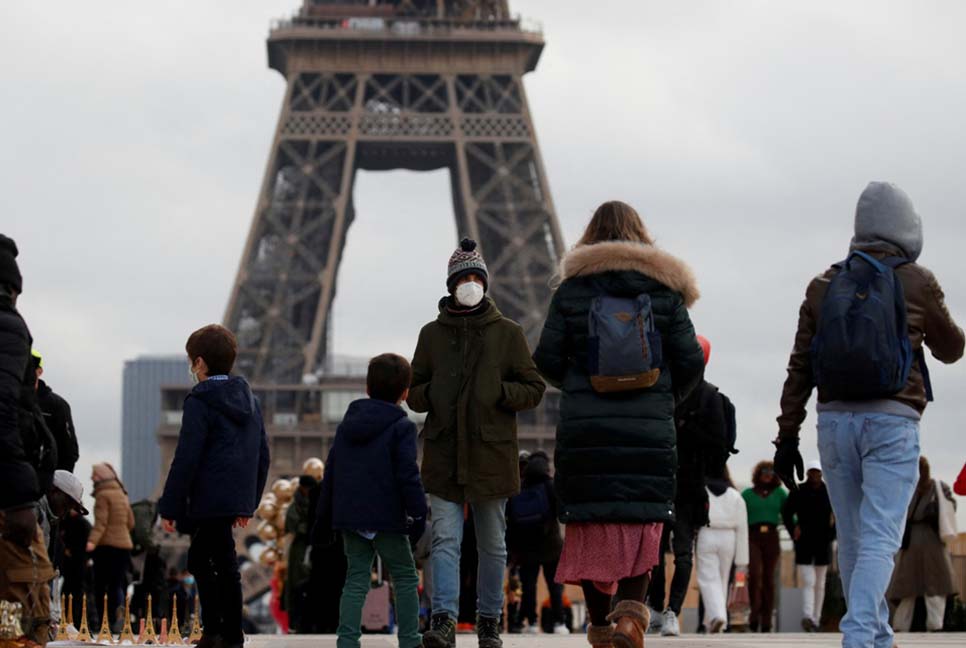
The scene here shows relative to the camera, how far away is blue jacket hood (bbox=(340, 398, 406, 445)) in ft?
35.6

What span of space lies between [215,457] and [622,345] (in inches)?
85.0

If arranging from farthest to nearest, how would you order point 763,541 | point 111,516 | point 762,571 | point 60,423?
point 763,541 → point 762,571 → point 111,516 → point 60,423

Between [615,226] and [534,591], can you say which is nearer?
[615,226]

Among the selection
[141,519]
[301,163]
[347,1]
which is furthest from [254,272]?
[141,519]

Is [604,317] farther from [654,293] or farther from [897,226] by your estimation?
[897,226]

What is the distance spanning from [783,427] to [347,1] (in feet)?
178

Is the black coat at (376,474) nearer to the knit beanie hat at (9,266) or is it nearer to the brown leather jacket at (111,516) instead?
the knit beanie hat at (9,266)

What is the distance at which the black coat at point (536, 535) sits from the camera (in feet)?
58.1

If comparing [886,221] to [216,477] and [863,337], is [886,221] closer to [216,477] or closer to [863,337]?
Answer: [863,337]

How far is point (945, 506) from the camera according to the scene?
18812 millimetres

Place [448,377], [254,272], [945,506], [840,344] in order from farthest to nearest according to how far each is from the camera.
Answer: [254,272], [945,506], [448,377], [840,344]

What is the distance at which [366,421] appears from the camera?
1085 cm

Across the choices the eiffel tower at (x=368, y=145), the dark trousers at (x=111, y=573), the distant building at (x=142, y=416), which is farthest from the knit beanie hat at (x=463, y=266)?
the distant building at (x=142, y=416)

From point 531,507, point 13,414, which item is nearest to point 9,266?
point 13,414
